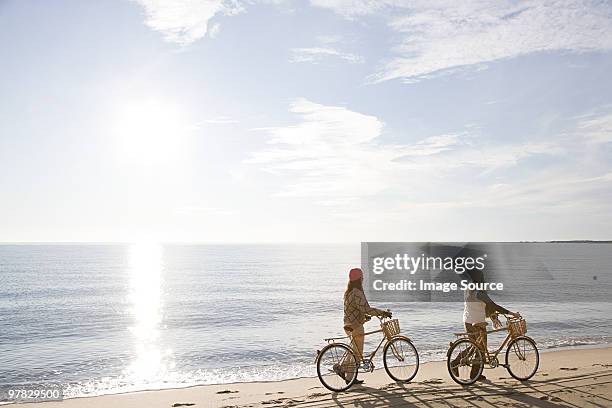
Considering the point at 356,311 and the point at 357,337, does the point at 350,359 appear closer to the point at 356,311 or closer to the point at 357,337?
the point at 357,337

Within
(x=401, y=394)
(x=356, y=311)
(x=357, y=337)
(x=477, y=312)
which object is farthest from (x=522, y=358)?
(x=356, y=311)

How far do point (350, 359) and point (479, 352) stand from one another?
2410mm

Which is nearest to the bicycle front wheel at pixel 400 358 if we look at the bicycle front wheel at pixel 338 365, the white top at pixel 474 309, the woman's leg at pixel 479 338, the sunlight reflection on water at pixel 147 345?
the bicycle front wheel at pixel 338 365

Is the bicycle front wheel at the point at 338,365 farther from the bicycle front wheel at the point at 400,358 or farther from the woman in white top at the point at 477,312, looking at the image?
the woman in white top at the point at 477,312

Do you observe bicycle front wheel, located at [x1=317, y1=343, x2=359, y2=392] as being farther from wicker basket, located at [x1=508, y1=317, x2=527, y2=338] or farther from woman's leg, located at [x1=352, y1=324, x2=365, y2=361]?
wicker basket, located at [x1=508, y1=317, x2=527, y2=338]

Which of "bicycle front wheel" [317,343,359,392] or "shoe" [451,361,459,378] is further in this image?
"shoe" [451,361,459,378]

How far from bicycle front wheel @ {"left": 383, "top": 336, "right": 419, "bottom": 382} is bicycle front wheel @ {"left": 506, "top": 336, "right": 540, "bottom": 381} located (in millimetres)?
1772

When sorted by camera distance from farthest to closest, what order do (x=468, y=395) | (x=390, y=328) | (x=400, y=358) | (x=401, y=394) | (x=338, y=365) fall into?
(x=400, y=358), (x=390, y=328), (x=338, y=365), (x=401, y=394), (x=468, y=395)

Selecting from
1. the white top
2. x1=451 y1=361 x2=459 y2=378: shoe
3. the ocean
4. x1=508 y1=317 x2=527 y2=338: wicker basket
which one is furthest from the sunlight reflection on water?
x1=508 y1=317 x2=527 y2=338: wicker basket

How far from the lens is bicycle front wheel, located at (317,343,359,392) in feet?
30.7

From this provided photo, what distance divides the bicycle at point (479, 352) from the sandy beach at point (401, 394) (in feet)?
0.85

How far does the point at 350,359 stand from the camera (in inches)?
369

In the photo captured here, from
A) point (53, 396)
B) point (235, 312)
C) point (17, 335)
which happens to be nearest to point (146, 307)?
point (235, 312)

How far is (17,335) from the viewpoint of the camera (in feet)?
85.1
